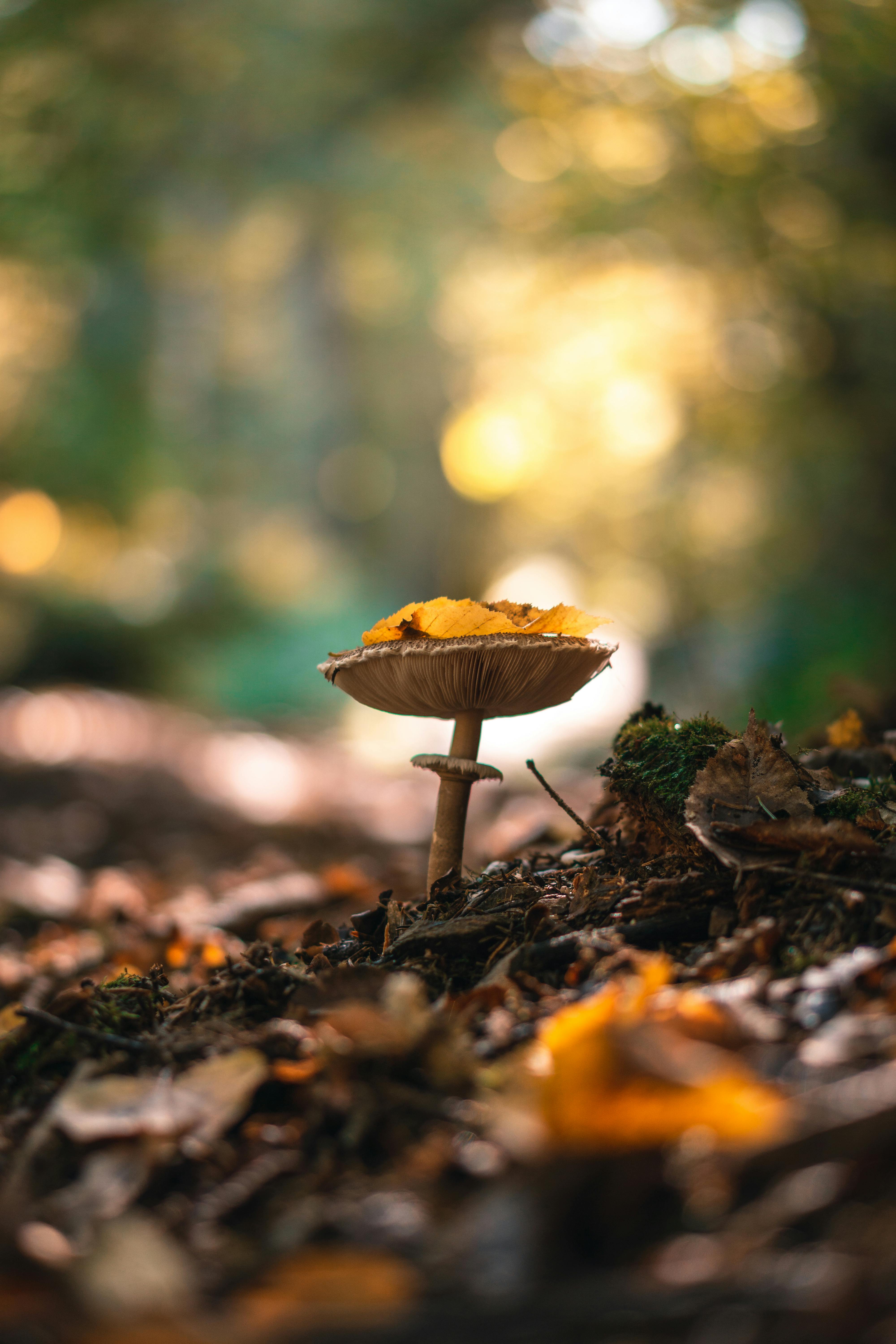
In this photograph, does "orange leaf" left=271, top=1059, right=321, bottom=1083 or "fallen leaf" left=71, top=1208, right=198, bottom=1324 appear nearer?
"fallen leaf" left=71, top=1208, right=198, bottom=1324

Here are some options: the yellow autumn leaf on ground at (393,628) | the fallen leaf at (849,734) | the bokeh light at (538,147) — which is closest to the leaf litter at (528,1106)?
the yellow autumn leaf on ground at (393,628)

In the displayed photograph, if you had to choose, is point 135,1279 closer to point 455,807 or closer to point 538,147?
point 455,807

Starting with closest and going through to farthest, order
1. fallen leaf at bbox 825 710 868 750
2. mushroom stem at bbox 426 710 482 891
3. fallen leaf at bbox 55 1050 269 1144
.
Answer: fallen leaf at bbox 55 1050 269 1144 < mushroom stem at bbox 426 710 482 891 < fallen leaf at bbox 825 710 868 750

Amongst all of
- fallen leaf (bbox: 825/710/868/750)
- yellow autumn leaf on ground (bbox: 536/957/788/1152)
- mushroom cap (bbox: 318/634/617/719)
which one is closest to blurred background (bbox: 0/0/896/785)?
fallen leaf (bbox: 825/710/868/750)

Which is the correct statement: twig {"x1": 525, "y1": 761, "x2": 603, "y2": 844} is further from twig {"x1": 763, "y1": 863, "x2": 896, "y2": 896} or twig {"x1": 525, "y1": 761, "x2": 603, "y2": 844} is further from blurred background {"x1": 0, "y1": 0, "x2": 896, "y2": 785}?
blurred background {"x1": 0, "y1": 0, "x2": 896, "y2": 785}

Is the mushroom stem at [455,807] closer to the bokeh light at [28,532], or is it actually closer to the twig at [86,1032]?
the twig at [86,1032]

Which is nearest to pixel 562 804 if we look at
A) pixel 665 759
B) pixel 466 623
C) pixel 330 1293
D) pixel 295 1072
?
pixel 665 759
